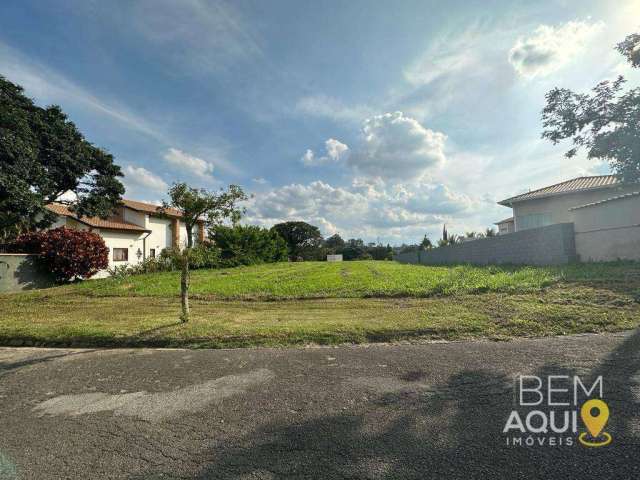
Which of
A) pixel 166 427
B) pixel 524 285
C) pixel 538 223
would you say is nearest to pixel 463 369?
pixel 166 427

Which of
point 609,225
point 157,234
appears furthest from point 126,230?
point 609,225

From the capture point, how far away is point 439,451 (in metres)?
2.14

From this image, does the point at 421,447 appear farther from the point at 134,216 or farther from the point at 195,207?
the point at 134,216

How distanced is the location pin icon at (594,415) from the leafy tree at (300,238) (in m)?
54.1

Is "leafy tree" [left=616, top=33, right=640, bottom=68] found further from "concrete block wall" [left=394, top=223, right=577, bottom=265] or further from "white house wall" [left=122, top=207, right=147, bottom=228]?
"white house wall" [left=122, top=207, right=147, bottom=228]

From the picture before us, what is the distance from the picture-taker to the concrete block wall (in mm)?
11555

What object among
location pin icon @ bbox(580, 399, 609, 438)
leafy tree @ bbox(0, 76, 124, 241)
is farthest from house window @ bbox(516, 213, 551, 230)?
leafy tree @ bbox(0, 76, 124, 241)

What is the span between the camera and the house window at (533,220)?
17.5m

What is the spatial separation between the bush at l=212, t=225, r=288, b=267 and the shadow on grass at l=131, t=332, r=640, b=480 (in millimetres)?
22457

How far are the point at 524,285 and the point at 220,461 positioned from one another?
844 cm

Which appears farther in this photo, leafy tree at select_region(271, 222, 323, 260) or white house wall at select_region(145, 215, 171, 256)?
leafy tree at select_region(271, 222, 323, 260)

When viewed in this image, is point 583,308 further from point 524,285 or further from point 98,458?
point 98,458

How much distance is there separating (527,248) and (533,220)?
6.16 meters

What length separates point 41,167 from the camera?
14312 millimetres
